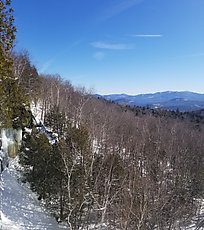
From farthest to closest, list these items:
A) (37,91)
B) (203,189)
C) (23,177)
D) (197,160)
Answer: (37,91) → (197,160) → (203,189) → (23,177)

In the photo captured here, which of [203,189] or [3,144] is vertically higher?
[3,144]

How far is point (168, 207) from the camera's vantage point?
19.1 meters

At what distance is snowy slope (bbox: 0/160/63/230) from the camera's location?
56.4 ft

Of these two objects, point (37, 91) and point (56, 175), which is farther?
point (37, 91)

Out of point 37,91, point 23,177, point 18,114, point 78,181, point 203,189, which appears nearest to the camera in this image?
point 78,181

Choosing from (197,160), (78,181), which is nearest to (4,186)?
(78,181)

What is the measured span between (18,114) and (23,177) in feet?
20.0

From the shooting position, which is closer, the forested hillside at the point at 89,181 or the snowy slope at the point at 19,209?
the forested hillside at the point at 89,181

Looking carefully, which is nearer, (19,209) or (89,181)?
(89,181)

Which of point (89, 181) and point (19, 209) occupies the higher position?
point (89, 181)

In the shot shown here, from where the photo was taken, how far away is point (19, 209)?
19281 millimetres

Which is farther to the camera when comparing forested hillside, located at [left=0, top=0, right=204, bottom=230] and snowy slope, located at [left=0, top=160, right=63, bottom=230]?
snowy slope, located at [left=0, top=160, right=63, bottom=230]

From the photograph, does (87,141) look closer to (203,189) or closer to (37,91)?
(203,189)

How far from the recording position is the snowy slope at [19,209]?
677 inches
